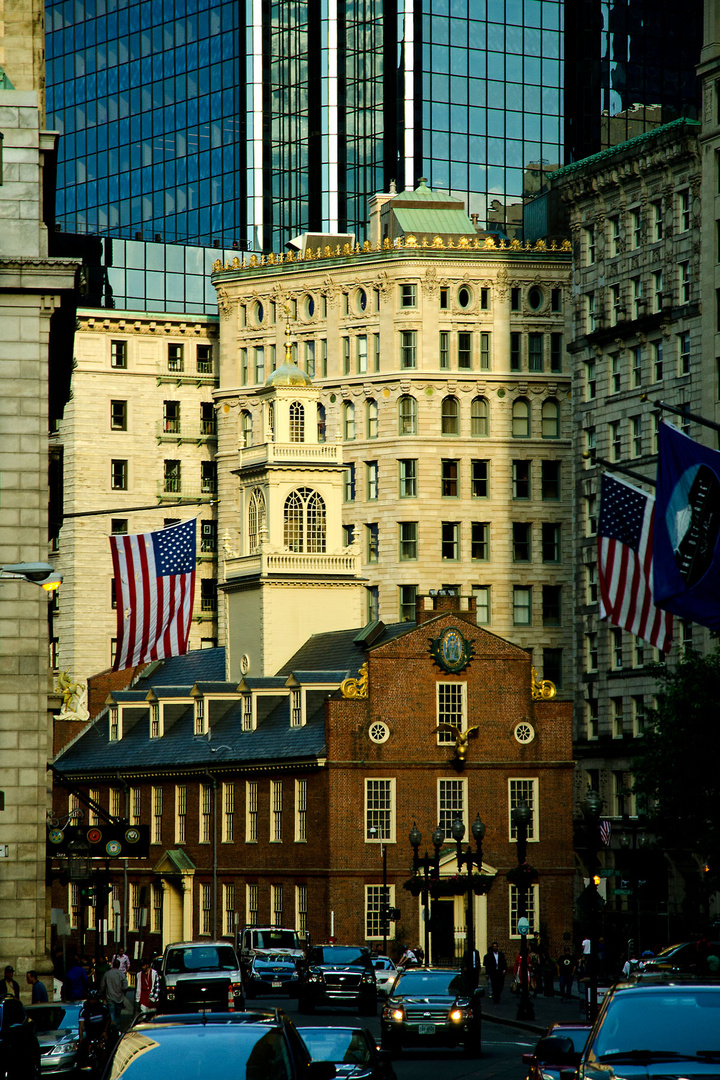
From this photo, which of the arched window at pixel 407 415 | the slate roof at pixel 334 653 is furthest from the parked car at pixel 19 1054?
the arched window at pixel 407 415

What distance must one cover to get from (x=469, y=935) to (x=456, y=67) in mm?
70970

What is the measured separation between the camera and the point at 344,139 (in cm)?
13575

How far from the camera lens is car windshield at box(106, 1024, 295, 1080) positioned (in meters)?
17.0

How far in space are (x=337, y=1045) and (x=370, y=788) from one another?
57.8 m

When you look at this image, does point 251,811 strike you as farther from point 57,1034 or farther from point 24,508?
point 57,1034

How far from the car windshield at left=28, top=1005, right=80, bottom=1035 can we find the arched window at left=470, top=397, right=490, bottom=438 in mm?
87501

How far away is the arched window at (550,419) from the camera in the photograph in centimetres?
12200

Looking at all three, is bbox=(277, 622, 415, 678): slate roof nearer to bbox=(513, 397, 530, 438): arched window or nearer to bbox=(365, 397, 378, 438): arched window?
bbox=(365, 397, 378, 438): arched window

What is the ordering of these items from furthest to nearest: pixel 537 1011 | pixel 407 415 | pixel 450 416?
pixel 450 416 < pixel 407 415 < pixel 537 1011

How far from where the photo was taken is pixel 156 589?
1788 inches

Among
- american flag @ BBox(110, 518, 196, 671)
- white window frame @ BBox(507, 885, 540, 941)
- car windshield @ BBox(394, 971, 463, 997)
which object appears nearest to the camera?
american flag @ BBox(110, 518, 196, 671)

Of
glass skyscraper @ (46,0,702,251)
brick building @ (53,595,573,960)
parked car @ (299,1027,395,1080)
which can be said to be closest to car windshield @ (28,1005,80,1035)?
parked car @ (299,1027,395,1080)

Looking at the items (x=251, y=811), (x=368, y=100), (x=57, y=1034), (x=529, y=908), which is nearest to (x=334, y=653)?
(x=251, y=811)

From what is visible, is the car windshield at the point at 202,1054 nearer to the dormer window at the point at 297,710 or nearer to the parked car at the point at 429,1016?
the parked car at the point at 429,1016
